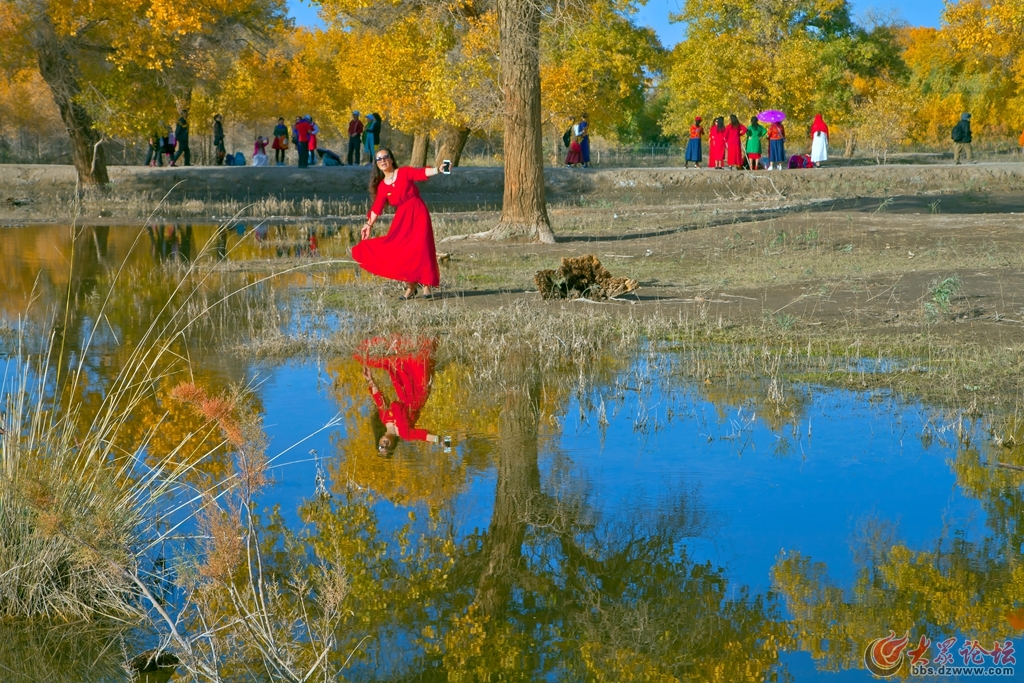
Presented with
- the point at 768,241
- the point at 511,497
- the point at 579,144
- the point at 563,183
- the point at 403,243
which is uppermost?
the point at 579,144

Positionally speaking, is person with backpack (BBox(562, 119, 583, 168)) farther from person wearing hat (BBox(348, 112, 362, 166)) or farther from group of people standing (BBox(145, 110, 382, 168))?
person wearing hat (BBox(348, 112, 362, 166))

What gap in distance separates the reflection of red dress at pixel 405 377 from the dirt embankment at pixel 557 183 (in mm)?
17878

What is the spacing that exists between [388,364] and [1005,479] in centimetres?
421

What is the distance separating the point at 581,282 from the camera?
11.0 m

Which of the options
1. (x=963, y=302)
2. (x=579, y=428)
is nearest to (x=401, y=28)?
(x=963, y=302)

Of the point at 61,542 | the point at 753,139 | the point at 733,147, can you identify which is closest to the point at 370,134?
the point at 733,147

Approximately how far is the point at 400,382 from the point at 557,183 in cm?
2204

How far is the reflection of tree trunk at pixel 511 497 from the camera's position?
4.34 m

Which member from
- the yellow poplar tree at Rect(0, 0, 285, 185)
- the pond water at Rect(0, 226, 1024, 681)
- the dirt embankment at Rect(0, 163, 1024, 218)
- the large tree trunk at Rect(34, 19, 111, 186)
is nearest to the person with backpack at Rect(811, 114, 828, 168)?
the dirt embankment at Rect(0, 163, 1024, 218)

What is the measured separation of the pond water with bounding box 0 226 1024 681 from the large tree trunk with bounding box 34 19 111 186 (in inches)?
738

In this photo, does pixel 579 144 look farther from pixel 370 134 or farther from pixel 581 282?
pixel 581 282

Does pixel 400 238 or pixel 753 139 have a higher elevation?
pixel 753 139

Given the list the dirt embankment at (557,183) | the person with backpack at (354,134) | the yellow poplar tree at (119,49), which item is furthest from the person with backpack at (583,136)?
the yellow poplar tree at (119,49)

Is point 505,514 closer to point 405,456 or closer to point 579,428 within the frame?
point 405,456
